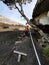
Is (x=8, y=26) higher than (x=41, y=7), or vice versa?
→ (x=41, y=7)

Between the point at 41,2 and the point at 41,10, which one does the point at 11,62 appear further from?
→ the point at 41,10

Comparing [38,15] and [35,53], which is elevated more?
[38,15]

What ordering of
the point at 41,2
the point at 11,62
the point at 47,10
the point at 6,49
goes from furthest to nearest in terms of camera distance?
the point at 47,10 < the point at 41,2 < the point at 6,49 < the point at 11,62

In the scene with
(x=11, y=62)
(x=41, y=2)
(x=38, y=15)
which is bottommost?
(x=11, y=62)

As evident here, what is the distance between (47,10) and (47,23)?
2.78m

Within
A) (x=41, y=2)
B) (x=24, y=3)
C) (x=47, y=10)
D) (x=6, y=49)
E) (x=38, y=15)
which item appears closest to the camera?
(x=6, y=49)

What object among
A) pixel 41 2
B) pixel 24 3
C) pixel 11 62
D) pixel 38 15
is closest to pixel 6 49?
pixel 11 62

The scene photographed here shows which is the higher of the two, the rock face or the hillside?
the rock face

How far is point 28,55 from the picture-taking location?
11.1m

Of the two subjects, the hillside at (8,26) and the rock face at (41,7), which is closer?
the rock face at (41,7)

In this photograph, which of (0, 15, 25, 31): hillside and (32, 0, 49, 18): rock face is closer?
(32, 0, 49, 18): rock face

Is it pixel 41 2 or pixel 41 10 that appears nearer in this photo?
pixel 41 2

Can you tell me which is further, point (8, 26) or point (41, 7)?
point (8, 26)

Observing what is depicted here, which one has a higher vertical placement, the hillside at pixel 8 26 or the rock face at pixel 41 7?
the rock face at pixel 41 7
